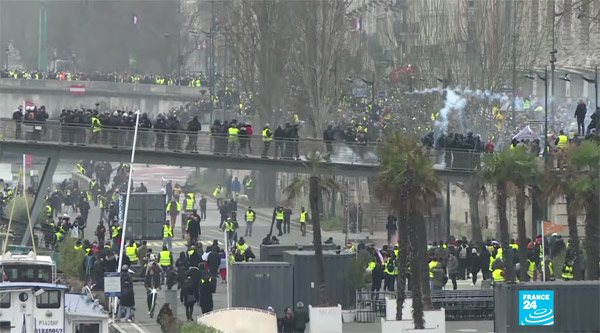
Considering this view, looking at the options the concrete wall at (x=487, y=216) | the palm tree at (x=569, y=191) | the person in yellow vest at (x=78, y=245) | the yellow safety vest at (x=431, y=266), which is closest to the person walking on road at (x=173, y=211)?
the concrete wall at (x=487, y=216)

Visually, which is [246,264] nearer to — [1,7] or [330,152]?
[330,152]

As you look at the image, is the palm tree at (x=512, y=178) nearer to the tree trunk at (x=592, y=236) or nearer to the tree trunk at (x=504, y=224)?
the tree trunk at (x=504, y=224)

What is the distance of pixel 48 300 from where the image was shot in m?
42.7

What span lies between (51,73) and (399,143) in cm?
10693

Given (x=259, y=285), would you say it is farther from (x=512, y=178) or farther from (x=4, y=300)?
(x=4, y=300)

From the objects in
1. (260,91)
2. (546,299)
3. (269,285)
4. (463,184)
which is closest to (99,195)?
(260,91)

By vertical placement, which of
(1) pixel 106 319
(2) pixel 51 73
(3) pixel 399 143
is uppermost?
(2) pixel 51 73

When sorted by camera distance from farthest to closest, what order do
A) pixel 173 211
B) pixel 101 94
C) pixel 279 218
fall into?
pixel 101 94 < pixel 173 211 < pixel 279 218

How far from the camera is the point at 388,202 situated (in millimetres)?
45750

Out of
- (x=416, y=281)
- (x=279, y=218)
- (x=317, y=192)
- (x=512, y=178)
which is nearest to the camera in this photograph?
(x=416, y=281)

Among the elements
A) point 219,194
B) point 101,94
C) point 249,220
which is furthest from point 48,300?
point 101,94

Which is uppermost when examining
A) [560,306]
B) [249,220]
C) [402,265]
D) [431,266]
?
[249,220]

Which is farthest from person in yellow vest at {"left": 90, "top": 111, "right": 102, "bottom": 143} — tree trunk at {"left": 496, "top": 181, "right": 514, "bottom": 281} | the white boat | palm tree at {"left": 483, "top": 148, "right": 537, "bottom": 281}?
the white boat

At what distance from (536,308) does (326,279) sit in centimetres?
754
